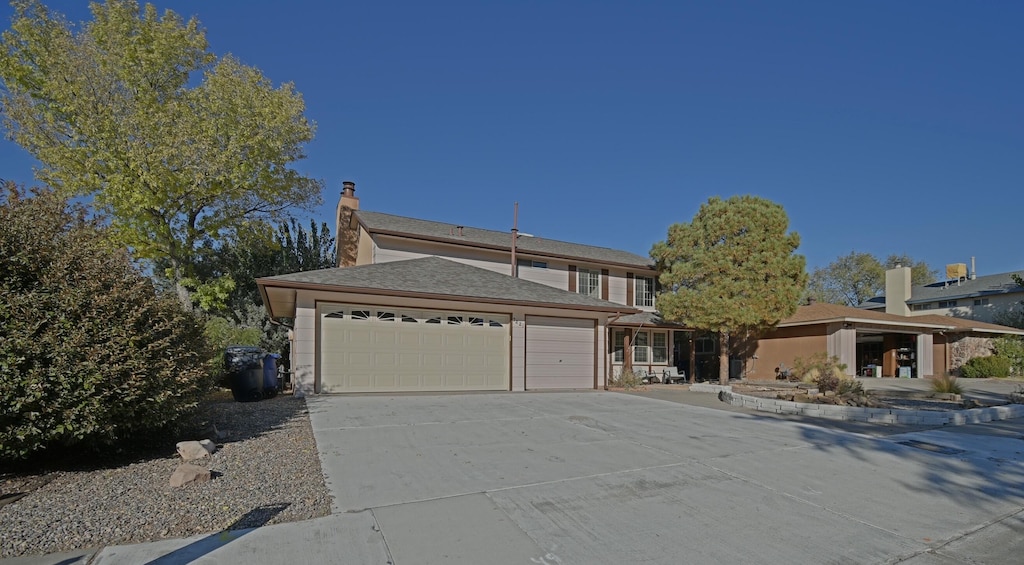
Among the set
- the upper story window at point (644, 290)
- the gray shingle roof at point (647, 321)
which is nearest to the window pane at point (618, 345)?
the gray shingle roof at point (647, 321)

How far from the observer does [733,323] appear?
18.0 meters

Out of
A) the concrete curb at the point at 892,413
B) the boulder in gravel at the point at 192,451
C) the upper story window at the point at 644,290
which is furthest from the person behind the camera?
the upper story window at the point at 644,290

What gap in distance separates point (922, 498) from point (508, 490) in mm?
4389

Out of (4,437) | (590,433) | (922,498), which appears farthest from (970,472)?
(4,437)

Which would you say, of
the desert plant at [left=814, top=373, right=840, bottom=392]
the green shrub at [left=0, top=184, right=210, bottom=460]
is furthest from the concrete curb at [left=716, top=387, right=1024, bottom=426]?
the green shrub at [left=0, top=184, right=210, bottom=460]

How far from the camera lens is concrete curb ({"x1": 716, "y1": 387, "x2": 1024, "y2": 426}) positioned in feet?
33.1

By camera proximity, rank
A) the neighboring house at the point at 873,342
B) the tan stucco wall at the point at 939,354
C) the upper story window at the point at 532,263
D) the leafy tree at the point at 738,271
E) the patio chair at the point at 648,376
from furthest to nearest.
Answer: the tan stucco wall at the point at 939,354 < the neighboring house at the point at 873,342 < the upper story window at the point at 532,263 < the patio chair at the point at 648,376 < the leafy tree at the point at 738,271

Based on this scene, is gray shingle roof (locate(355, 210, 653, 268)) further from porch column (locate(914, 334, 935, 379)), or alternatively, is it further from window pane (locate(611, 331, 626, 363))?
porch column (locate(914, 334, 935, 379))

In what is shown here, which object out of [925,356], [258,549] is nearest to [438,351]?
[258,549]

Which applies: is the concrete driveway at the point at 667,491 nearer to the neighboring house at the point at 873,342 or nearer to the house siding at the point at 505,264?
the house siding at the point at 505,264

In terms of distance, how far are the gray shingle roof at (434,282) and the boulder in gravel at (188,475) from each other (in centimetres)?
716

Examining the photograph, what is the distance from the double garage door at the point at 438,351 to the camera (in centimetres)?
1291

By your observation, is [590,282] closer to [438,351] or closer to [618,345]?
[618,345]

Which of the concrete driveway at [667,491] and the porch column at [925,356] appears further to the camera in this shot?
the porch column at [925,356]
